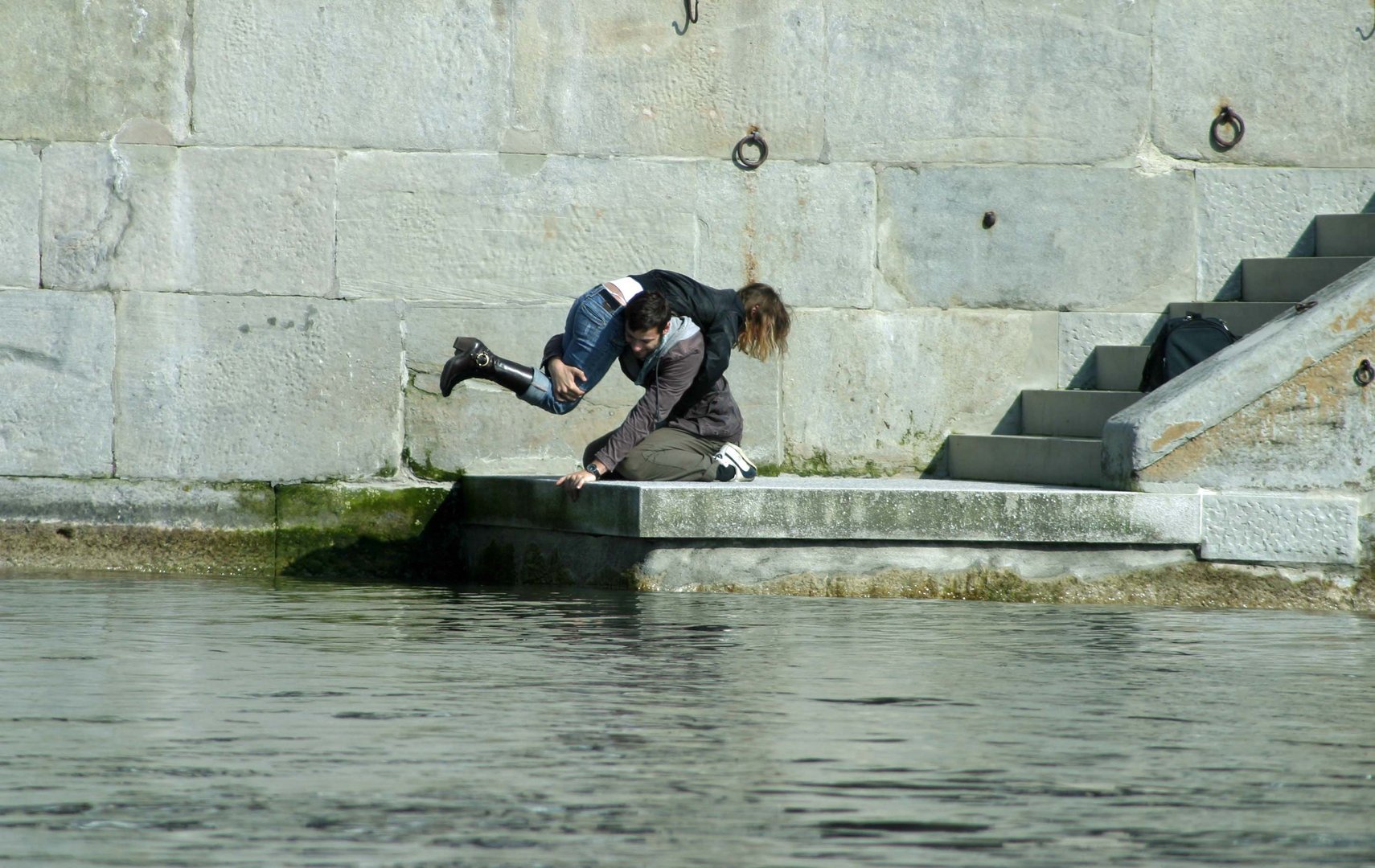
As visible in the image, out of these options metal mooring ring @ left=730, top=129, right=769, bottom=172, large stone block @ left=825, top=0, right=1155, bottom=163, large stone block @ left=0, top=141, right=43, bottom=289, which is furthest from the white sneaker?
large stone block @ left=0, top=141, right=43, bottom=289

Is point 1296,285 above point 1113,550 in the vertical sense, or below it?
above

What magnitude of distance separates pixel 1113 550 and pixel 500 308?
3.12 metres

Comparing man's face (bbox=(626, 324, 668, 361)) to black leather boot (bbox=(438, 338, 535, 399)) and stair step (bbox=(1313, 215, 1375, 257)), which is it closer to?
black leather boot (bbox=(438, 338, 535, 399))

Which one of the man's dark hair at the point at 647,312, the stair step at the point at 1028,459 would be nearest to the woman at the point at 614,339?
the man's dark hair at the point at 647,312

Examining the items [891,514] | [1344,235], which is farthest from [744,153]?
[1344,235]

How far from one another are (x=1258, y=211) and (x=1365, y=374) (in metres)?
2.12

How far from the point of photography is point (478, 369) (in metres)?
7.54

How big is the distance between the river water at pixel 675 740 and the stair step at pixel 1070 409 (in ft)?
7.57

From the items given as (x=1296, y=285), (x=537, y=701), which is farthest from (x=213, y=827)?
(x=1296, y=285)

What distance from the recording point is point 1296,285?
28.8 ft

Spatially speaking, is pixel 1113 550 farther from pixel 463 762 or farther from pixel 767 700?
pixel 463 762

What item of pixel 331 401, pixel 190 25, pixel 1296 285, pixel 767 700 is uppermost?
pixel 190 25

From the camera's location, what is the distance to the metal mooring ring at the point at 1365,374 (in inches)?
281

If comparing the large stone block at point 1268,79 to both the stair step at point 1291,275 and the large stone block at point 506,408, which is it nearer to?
the stair step at point 1291,275
